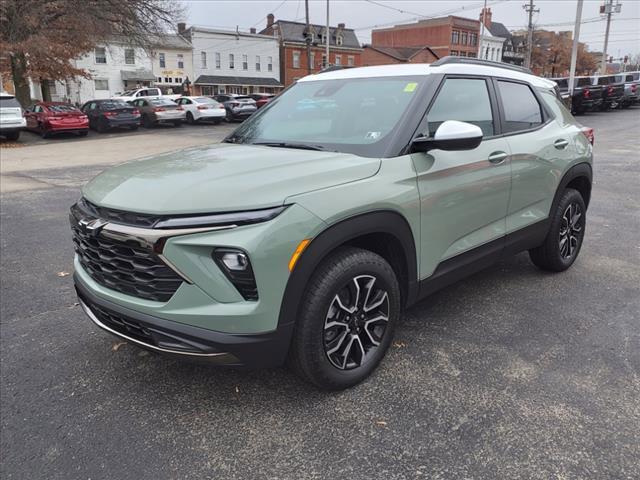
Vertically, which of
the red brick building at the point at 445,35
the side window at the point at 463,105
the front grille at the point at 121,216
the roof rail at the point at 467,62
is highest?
the red brick building at the point at 445,35

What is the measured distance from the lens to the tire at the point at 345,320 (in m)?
2.55

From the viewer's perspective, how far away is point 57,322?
12.7ft

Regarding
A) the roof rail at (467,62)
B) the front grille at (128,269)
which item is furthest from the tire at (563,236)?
the front grille at (128,269)

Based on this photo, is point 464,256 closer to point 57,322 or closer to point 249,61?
point 57,322

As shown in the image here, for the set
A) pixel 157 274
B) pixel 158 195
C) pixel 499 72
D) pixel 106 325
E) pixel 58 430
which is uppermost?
pixel 499 72

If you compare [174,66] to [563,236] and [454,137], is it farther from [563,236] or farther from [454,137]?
[454,137]

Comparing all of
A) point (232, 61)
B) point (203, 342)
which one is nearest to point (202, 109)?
point (203, 342)

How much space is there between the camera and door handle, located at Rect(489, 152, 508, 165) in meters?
3.57

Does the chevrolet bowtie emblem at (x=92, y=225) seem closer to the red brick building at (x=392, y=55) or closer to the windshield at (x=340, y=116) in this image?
the windshield at (x=340, y=116)

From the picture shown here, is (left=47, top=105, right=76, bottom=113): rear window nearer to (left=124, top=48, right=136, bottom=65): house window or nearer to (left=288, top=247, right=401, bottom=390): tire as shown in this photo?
(left=288, top=247, right=401, bottom=390): tire

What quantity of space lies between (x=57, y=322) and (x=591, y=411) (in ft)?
11.8

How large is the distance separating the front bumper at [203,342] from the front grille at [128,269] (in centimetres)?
11

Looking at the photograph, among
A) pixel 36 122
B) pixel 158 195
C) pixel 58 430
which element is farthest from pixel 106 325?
pixel 36 122

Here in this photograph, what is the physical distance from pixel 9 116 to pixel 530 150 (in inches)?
789
